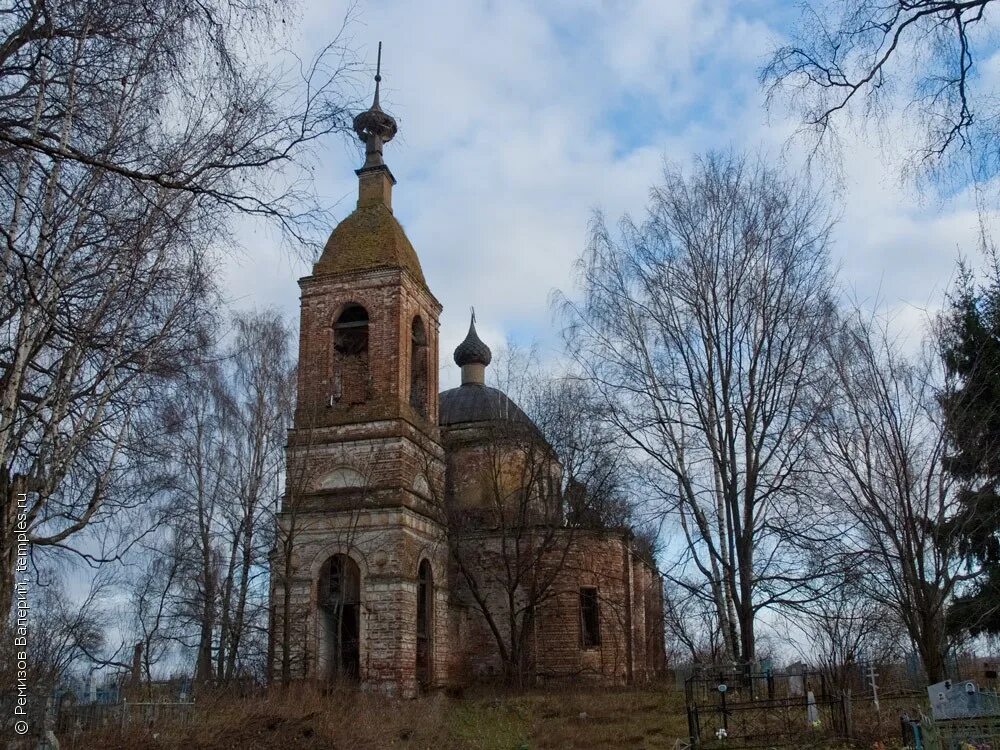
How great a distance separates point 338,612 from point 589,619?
8.08 metres

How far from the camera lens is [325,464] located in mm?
22234

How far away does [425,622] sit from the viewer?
2245 centimetres

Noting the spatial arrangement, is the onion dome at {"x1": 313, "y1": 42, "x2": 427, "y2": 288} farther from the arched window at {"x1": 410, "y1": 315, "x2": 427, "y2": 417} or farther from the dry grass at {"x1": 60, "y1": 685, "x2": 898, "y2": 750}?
the dry grass at {"x1": 60, "y1": 685, "x2": 898, "y2": 750}

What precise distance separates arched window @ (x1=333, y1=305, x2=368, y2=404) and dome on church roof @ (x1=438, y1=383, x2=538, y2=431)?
4730 mm

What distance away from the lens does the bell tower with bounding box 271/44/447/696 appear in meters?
20.6

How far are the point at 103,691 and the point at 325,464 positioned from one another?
27.2ft

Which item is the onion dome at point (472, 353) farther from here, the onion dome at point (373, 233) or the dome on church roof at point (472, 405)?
the onion dome at point (373, 233)

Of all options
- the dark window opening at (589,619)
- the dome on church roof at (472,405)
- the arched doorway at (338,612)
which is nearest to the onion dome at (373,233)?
the dome on church roof at (472,405)

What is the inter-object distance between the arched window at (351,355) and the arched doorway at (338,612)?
4364 mm

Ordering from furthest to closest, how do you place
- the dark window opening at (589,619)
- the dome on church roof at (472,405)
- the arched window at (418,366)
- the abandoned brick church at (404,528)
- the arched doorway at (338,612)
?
1. the dome on church roof at (472,405)
2. the dark window opening at (589,619)
3. the arched window at (418,366)
4. the arched doorway at (338,612)
5. the abandoned brick church at (404,528)

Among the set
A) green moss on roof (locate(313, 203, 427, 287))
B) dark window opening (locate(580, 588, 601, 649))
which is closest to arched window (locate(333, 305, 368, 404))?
green moss on roof (locate(313, 203, 427, 287))

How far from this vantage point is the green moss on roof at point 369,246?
77.5 feet

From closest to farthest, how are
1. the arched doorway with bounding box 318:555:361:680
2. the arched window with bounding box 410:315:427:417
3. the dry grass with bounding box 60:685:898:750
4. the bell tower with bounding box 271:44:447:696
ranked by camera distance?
the dry grass with bounding box 60:685:898:750 → the bell tower with bounding box 271:44:447:696 → the arched doorway with bounding box 318:555:361:680 → the arched window with bounding box 410:315:427:417

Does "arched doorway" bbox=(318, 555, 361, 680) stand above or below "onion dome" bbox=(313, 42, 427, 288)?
Answer: below
